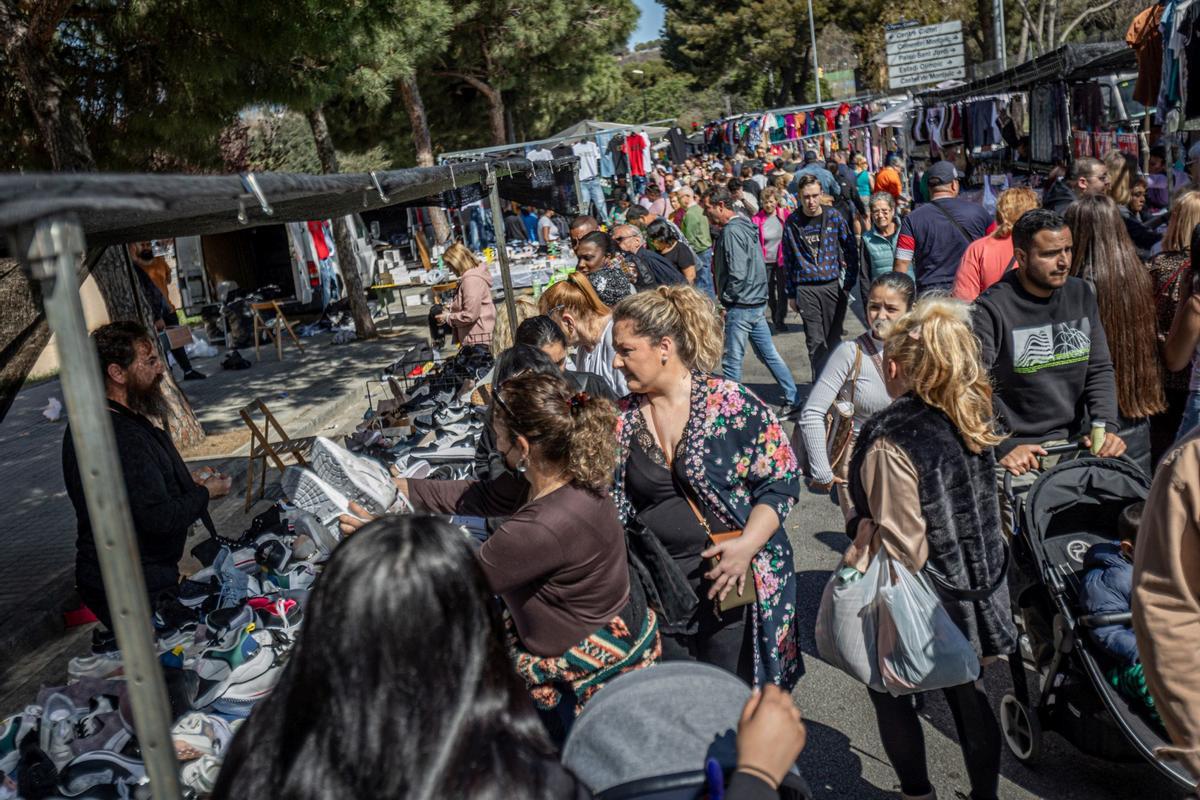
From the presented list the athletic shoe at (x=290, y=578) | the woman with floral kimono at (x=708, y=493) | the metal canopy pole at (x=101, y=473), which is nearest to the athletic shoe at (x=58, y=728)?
the athletic shoe at (x=290, y=578)

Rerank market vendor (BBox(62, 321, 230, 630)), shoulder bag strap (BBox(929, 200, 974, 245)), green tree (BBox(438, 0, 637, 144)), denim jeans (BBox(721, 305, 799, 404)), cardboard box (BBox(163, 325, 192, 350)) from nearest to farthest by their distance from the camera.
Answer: market vendor (BBox(62, 321, 230, 630)) < shoulder bag strap (BBox(929, 200, 974, 245)) < denim jeans (BBox(721, 305, 799, 404)) < cardboard box (BBox(163, 325, 192, 350)) < green tree (BBox(438, 0, 637, 144))

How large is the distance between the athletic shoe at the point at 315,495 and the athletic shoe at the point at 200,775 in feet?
4.92

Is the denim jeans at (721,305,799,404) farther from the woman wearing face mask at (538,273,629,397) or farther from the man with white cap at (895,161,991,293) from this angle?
the woman wearing face mask at (538,273,629,397)

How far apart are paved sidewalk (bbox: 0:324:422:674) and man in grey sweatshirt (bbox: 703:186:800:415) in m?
4.43

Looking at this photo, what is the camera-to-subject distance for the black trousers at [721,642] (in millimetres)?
3375

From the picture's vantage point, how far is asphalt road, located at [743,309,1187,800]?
11.7ft

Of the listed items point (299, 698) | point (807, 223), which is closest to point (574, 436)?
point (299, 698)

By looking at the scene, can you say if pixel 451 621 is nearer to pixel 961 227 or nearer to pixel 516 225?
pixel 961 227

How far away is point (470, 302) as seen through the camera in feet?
28.7

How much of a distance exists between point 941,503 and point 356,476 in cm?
263

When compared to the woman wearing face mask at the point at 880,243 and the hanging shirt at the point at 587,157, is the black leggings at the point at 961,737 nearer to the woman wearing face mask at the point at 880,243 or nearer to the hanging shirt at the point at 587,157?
the woman wearing face mask at the point at 880,243

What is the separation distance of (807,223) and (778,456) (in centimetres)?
558

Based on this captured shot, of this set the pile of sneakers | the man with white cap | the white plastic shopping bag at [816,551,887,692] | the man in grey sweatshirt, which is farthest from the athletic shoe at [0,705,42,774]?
the man in grey sweatshirt

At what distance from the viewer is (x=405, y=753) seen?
59.0 inches
